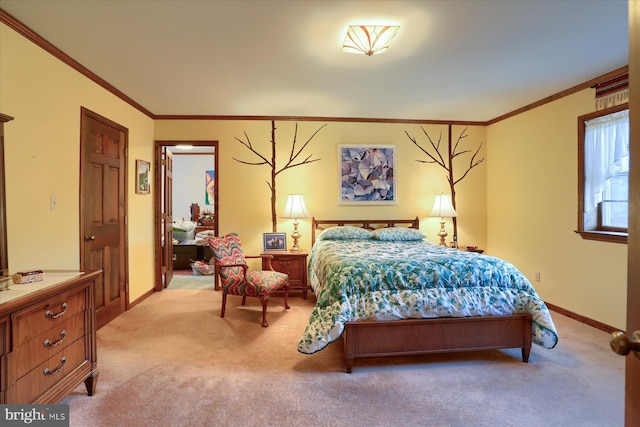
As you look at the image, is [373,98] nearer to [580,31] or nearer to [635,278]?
[580,31]

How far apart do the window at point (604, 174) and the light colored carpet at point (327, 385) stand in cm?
Answer: 104

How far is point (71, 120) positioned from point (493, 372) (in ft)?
12.8

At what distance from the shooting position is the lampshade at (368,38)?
2.41 metres

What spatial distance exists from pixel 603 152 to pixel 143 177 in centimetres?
510

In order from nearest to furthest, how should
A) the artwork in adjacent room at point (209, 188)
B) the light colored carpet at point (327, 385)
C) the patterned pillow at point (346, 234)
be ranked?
the light colored carpet at point (327, 385) → the patterned pillow at point (346, 234) → the artwork in adjacent room at point (209, 188)

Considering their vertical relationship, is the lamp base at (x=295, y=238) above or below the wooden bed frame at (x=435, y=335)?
above

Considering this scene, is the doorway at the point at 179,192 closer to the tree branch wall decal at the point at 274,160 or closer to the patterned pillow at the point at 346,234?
the tree branch wall decal at the point at 274,160

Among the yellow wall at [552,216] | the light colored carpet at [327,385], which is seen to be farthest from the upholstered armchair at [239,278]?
the yellow wall at [552,216]

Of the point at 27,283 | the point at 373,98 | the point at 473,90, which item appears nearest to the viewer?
the point at 27,283

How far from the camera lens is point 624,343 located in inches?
24.8

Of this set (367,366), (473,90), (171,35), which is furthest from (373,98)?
(367,366)

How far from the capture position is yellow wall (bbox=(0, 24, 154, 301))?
2.26 meters

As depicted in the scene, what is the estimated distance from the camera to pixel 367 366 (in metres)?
2.52

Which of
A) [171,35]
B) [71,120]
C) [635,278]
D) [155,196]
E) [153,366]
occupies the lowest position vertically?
[153,366]
